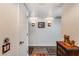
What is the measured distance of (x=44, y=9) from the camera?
224cm

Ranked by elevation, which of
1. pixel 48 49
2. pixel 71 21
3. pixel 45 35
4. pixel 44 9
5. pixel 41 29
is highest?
pixel 44 9

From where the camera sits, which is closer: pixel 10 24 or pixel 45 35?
pixel 10 24

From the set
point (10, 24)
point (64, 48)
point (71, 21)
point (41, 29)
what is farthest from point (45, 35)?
point (10, 24)

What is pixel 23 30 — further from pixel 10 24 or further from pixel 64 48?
pixel 64 48

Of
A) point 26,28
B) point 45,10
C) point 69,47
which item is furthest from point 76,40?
point 26,28

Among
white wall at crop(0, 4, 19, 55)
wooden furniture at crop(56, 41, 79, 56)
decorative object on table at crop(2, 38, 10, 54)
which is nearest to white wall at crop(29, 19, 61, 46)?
wooden furniture at crop(56, 41, 79, 56)

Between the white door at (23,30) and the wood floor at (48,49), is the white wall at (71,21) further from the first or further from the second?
the white door at (23,30)

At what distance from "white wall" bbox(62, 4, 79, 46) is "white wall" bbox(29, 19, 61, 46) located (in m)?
0.12

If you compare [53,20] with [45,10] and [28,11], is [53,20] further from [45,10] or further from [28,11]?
[28,11]

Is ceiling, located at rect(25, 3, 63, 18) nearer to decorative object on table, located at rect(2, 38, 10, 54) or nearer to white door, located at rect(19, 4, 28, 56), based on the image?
white door, located at rect(19, 4, 28, 56)

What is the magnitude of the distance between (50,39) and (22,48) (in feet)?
1.74

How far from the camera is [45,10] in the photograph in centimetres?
224

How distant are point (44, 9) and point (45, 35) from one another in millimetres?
471

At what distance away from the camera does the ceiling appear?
2.12 m
